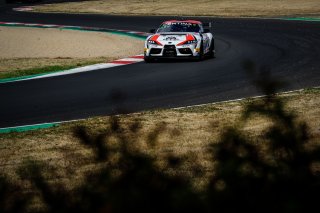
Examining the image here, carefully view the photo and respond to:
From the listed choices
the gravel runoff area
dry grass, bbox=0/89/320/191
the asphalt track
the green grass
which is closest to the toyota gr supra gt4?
the asphalt track

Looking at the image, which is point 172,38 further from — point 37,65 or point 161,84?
point 161,84

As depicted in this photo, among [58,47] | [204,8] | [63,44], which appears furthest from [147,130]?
[204,8]

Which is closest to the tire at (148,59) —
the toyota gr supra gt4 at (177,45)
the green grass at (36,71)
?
the toyota gr supra gt4 at (177,45)

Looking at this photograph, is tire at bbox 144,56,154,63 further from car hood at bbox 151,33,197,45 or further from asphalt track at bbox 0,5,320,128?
car hood at bbox 151,33,197,45

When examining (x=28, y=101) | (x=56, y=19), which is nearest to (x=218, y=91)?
(x=28, y=101)

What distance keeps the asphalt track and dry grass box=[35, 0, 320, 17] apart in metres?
14.8

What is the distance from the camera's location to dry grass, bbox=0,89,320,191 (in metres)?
5.84

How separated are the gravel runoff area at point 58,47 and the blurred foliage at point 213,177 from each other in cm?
1467

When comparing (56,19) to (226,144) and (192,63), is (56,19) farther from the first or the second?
(226,144)

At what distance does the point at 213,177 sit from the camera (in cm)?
246

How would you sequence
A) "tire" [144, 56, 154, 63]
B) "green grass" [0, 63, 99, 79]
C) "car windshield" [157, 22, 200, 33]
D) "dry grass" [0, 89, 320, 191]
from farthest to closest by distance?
"car windshield" [157, 22, 200, 33] → "tire" [144, 56, 154, 63] → "green grass" [0, 63, 99, 79] → "dry grass" [0, 89, 320, 191]

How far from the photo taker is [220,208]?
2256 millimetres

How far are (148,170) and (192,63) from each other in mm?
14900

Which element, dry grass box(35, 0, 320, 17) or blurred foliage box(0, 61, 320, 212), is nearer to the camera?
blurred foliage box(0, 61, 320, 212)
